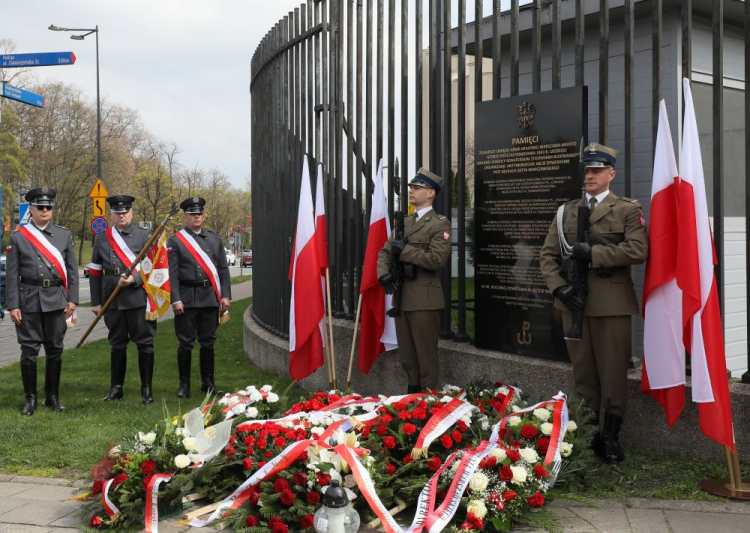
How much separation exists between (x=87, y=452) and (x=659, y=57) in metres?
4.65

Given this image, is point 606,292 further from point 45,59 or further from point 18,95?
point 18,95

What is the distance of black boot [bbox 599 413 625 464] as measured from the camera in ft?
16.8

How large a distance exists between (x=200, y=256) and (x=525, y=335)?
11.2ft

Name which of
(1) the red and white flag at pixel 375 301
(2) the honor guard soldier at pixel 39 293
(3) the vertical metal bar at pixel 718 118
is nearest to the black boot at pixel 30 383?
(2) the honor guard soldier at pixel 39 293

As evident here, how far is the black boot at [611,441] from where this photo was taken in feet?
16.8

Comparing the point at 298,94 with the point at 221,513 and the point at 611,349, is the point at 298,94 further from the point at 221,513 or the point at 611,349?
the point at 221,513

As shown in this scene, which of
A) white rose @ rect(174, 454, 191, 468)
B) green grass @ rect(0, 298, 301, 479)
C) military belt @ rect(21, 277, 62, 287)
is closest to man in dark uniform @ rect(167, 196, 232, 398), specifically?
green grass @ rect(0, 298, 301, 479)

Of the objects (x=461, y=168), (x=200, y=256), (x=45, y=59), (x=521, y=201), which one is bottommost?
(x=200, y=256)

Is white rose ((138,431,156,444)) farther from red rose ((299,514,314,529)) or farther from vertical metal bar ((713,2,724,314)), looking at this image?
vertical metal bar ((713,2,724,314))

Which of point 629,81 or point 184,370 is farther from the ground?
point 629,81

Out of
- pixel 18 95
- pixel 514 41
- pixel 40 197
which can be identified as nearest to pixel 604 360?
pixel 514 41

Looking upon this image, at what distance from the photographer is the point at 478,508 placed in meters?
4.02

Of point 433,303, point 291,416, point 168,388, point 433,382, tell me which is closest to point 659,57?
point 433,303

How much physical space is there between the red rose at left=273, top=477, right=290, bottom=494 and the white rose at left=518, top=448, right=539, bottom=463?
1248 mm
